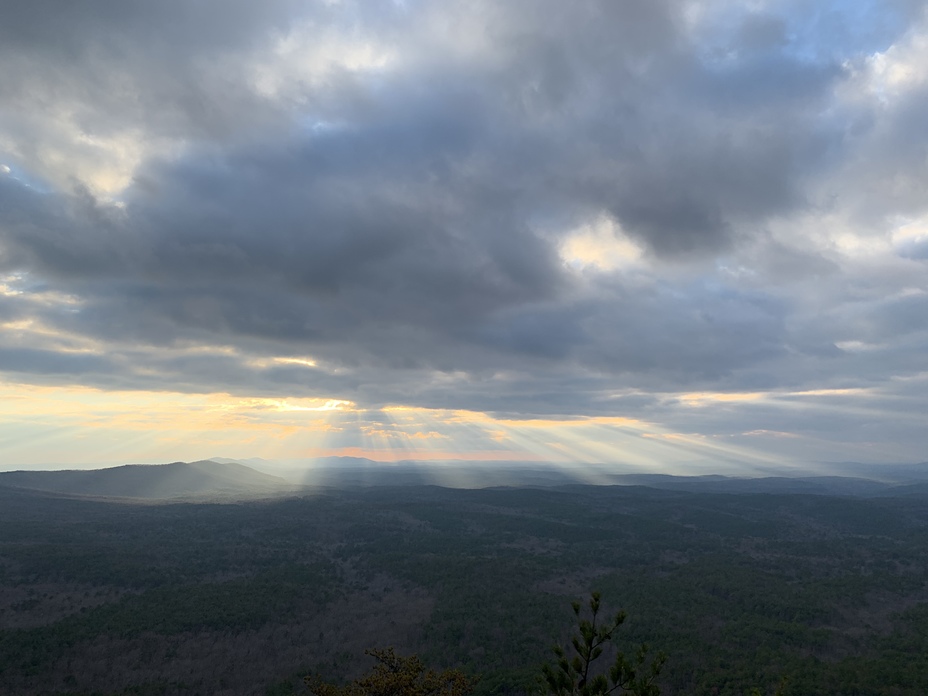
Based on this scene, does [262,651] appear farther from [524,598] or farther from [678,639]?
[678,639]

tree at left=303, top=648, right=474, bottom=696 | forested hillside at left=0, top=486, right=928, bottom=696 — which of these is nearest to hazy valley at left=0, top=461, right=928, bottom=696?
forested hillside at left=0, top=486, right=928, bottom=696

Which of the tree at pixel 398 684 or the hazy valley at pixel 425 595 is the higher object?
the tree at pixel 398 684

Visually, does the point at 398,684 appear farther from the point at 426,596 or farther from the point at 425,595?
the point at 425,595

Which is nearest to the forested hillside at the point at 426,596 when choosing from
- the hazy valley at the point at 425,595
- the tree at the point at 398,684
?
the hazy valley at the point at 425,595

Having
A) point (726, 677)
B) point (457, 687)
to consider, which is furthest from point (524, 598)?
point (457, 687)

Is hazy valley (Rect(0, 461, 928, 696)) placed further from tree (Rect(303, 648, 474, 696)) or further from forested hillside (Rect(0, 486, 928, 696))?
tree (Rect(303, 648, 474, 696))

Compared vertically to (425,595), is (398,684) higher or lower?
higher

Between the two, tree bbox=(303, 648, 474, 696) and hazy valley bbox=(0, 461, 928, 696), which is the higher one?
tree bbox=(303, 648, 474, 696)

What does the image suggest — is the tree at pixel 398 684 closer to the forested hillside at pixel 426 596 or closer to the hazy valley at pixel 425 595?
the hazy valley at pixel 425 595

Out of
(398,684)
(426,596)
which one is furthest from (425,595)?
(398,684)
